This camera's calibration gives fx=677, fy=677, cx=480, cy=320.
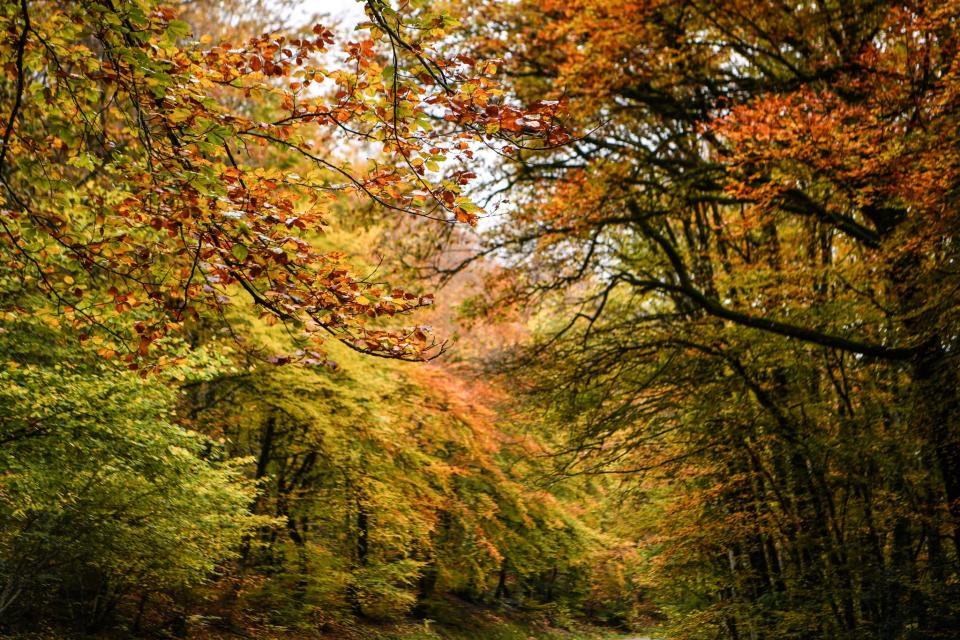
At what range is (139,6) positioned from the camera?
9.18 feet

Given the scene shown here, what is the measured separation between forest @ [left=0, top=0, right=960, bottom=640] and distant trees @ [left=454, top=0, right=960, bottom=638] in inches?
2.2

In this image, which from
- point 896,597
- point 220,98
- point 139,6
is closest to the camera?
point 139,6

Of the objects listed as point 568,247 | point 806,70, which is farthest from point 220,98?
point 806,70

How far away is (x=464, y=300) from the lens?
28.3 ft

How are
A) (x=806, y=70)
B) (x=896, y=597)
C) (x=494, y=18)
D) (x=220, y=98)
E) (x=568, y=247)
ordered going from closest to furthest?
(x=896, y=597) < (x=806, y=70) < (x=494, y=18) < (x=568, y=247) < (x=220, y=98)

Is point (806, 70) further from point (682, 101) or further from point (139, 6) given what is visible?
point (139, 6)

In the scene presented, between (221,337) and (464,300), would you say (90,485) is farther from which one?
(464,300)

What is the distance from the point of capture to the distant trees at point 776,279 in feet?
17.2

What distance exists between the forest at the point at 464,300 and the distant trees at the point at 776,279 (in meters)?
0.05

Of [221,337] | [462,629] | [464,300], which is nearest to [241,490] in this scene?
[221,337]

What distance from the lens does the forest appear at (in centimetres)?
314

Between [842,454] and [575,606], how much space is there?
20.7 m

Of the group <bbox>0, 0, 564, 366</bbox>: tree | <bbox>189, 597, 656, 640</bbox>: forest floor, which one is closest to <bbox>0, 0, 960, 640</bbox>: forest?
<bbox>0, 0, 564, 366</bbox>: tree

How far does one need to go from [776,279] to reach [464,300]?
12.0ft
